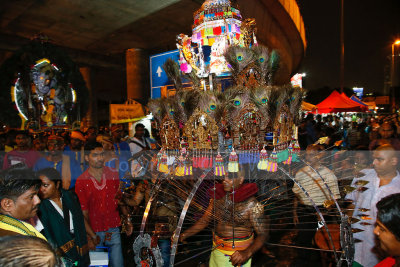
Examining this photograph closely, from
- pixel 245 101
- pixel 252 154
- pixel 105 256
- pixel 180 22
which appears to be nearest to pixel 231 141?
pixel 252 154

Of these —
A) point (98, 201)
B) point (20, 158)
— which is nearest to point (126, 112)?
point (20, 158)

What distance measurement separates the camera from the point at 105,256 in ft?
10.4

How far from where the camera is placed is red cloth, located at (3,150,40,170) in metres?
4.49

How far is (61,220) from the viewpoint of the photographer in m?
2.72

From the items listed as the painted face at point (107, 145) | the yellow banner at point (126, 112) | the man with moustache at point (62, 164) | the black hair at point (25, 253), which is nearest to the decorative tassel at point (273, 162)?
the black hair at point (25, 253)

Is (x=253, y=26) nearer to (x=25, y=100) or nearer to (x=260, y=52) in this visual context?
(x=260, y=52)

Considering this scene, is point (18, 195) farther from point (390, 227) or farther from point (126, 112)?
point (126, 112)

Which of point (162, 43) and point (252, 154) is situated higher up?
point (162, 43)

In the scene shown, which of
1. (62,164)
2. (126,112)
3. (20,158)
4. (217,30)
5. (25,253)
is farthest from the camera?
(126,112)

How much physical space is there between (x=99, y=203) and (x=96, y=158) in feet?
2.00

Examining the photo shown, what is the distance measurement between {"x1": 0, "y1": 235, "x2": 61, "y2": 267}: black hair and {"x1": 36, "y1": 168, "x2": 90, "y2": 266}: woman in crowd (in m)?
1.67

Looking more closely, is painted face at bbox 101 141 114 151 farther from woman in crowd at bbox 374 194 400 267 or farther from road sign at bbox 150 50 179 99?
woman in crowd at bbox 374 194 400 267

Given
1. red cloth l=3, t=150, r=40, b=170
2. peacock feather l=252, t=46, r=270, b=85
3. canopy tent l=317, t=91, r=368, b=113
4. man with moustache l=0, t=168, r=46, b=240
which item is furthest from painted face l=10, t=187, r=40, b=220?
canopy tent l=317, t=91, r=368, b=113

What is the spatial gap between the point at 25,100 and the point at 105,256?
455cm
